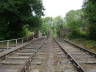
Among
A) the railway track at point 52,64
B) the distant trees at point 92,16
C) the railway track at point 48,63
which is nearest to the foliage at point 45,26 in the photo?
the distant trees at point 92,16

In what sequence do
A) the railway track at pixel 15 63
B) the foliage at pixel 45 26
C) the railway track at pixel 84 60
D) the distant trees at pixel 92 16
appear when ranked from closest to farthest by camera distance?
the railway track at pixel 15 63 < the railway track at pixel 84 60 < the distant trees at pixel 92 16 < the foliage at pixel 45 26

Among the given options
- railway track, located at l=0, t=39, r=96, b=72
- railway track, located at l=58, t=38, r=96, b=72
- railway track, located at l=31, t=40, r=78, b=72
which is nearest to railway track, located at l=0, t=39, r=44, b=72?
railway track, located at l=0, t=39, r=96, b=72

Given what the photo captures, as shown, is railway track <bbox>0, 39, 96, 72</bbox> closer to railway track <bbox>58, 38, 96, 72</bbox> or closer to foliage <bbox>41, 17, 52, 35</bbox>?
railway track <bbox>58, 38, 96, 72</bbox>

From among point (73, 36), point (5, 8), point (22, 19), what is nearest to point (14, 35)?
point (22, 19)

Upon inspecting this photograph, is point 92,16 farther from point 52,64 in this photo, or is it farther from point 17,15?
point 52,64

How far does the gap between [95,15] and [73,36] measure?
15.5 metres

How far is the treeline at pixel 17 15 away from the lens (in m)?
22.9

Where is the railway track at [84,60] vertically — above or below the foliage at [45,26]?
below

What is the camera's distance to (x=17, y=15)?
24188 millimetres

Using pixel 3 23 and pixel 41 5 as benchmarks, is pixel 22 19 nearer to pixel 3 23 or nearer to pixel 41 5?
pixel 3 23

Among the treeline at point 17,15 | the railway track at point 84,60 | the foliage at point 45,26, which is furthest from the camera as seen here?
the foliage at point 45,26

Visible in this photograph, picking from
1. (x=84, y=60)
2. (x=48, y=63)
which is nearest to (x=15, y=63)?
(x=48, y=63)

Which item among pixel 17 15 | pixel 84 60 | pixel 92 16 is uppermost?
pixel 17 15

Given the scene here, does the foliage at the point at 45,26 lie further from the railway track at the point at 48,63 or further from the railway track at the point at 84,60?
the railway track at the point at 48,63
